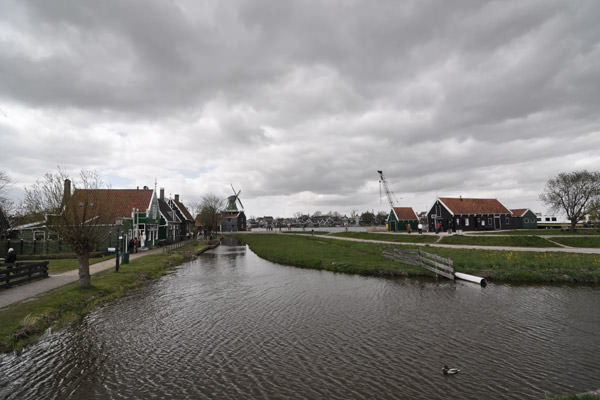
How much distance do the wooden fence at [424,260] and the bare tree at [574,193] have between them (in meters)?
53.0

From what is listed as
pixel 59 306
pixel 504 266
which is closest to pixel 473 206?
pixel 504 266

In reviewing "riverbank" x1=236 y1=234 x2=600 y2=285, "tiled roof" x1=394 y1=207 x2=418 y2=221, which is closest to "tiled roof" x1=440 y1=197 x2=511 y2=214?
"tiled roof" x1=394 y1=207 x2=418 y2=221

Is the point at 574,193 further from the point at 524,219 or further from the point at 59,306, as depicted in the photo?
the point at 59,306

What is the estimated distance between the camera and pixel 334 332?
13.2m

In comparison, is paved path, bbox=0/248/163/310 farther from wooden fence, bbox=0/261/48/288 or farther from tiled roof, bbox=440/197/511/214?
tiled roof, bbox=440/197/511/214

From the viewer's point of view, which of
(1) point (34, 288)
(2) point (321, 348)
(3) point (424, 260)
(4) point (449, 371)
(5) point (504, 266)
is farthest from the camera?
(3) point (424, 260)

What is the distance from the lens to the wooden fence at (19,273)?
19.3 meters

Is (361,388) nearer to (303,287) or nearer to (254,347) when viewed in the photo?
(254,347)

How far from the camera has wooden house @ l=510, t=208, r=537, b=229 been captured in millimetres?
75062

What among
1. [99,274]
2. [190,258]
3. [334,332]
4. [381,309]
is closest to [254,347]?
[334,332]

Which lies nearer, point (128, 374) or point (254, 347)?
point (128, 374)

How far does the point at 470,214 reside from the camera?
6912 cm

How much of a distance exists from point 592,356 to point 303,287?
15.1m

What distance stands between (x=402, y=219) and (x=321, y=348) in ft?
244
